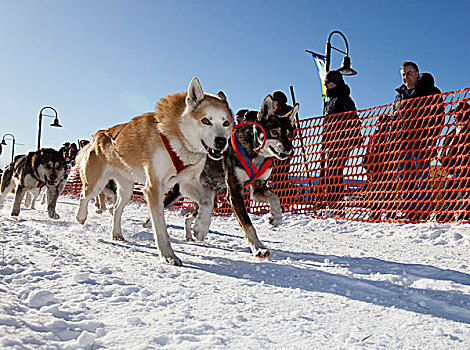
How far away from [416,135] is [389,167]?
0.65 m

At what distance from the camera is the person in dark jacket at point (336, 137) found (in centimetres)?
677

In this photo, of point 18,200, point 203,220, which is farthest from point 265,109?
point 18,200

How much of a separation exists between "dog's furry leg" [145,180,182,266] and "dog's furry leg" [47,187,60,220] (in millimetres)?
4534

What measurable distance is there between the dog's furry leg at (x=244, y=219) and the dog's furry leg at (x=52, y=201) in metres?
4.65

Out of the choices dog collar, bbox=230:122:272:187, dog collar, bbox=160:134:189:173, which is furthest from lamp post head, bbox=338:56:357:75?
dog collar, bbox=160:134:189:173

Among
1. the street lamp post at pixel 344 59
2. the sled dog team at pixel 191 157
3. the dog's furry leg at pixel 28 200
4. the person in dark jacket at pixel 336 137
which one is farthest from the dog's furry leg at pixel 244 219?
the street lamp post at pixel 344 59

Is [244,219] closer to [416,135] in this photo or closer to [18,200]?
[416,135]

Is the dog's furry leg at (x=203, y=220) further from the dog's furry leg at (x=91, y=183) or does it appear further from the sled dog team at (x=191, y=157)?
the dog's furry leg at (x=91, y=183)

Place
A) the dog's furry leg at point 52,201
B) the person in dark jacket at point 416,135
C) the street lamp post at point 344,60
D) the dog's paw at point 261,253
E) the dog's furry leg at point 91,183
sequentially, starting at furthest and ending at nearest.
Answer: the street lamp post at point 344,60, the dog's furry leg at point 52,201, the person in dark jacket at point 416,135, the dog's furry leg at point 91,183, the dog's paw at point 261,253

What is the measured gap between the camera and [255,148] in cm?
415

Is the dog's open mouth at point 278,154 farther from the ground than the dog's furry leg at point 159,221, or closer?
farther from the ground

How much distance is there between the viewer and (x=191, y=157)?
360 cm

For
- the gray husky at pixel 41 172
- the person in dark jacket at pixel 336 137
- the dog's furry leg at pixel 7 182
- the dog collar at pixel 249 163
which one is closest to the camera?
the dog collar at pixel 249 163

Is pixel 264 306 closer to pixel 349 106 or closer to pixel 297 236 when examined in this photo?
pixel 297 236
